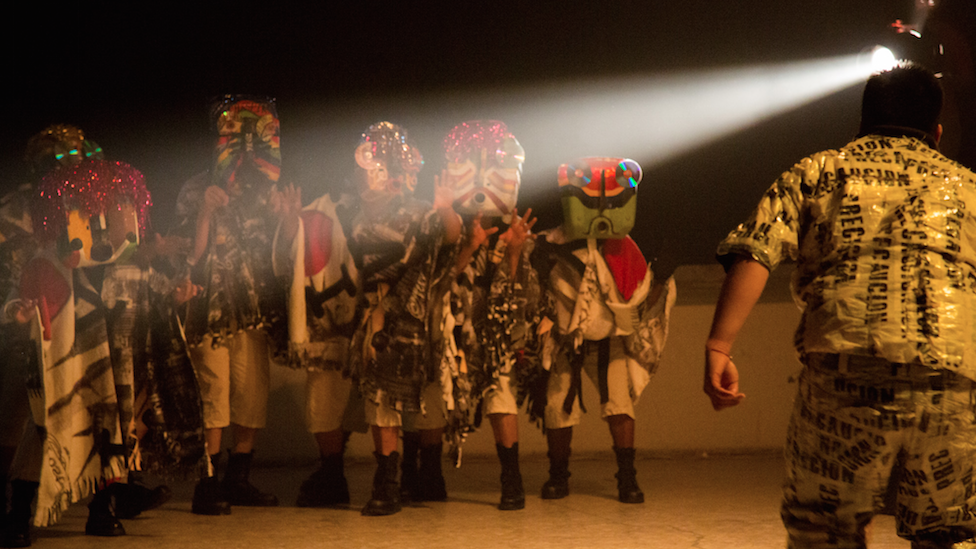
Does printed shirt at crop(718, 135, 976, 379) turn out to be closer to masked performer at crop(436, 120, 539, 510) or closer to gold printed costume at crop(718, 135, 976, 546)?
gold printed costume at crop(718, 135, 976, 546)

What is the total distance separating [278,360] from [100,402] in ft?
3.20

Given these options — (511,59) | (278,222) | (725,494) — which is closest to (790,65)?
(511,59)

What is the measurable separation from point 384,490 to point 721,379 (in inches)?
105

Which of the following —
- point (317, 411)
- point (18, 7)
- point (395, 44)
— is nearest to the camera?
point (317, 411)

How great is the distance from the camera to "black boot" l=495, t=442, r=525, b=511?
470 cm

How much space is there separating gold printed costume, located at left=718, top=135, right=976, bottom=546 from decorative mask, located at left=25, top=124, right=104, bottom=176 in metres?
3.06

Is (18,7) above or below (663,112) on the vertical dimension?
above

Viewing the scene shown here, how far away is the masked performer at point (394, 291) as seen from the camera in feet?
15.1

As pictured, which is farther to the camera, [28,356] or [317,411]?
[317,411]

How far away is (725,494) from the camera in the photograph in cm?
509

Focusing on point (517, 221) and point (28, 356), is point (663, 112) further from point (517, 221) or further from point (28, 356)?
point (28, 356)

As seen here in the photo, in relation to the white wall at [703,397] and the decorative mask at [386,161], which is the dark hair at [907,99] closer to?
the decorative mask at [386,161]

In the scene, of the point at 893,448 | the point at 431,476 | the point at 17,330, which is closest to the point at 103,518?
the point at 17,330

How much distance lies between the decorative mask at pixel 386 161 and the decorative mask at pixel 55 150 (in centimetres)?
125
